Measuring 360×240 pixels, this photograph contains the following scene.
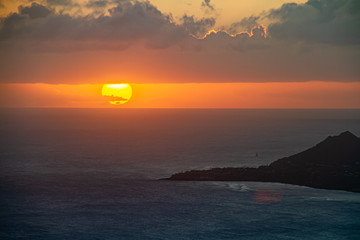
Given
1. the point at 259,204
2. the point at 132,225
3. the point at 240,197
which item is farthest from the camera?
the point at 240,197

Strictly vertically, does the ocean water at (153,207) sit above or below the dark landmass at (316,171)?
below

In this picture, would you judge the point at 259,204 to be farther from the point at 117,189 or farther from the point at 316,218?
the point at 117,189

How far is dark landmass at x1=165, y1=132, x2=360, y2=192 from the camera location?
95.1 m

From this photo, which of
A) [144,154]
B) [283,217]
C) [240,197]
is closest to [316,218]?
[283,217]

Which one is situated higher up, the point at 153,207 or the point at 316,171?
the point at 316,171

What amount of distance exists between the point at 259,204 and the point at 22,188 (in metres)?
52.8

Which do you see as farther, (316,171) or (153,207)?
(316,171)

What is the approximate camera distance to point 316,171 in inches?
4028

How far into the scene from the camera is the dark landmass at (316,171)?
9512 cm

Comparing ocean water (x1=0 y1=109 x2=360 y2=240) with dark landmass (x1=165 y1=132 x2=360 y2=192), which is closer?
ocean water (x1=0 y1=109 x2=360 y2=240)

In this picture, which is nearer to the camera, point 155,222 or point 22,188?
point 155,222

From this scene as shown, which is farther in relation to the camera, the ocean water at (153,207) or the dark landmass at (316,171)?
the dark landmass at (316,171)

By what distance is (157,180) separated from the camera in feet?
342

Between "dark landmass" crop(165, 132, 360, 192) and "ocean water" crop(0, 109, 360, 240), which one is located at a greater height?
"dark landmass" crop(165, 132, 360, 192)
